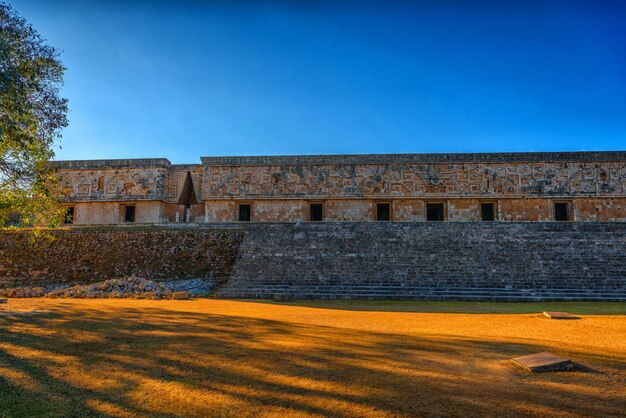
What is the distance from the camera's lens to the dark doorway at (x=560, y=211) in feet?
64.4

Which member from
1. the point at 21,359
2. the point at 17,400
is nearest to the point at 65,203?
the point at 21,359

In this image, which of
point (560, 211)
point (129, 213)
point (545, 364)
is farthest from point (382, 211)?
point (545, 364)

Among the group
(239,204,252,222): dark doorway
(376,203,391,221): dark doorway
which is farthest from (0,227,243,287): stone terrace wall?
(376,203,391,221): dark doorway

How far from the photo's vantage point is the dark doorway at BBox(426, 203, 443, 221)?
67.5 ft

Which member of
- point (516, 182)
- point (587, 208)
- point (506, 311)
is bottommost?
point (506, 311)

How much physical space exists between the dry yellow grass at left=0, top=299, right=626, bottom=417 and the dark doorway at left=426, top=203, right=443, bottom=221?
13.5m

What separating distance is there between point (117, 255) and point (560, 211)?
821 inches

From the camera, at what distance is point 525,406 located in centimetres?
324

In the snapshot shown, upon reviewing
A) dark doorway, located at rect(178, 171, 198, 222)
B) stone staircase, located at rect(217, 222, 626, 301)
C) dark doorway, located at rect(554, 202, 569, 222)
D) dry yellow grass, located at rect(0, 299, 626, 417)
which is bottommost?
dry yellow grass, located at rect(0, 299, 626, 417)

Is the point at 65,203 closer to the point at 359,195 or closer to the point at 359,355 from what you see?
the point at 359,195

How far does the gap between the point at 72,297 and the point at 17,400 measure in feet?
32.6

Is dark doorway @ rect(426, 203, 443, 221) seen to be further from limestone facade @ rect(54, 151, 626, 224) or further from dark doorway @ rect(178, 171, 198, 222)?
dark doorway @ rect(178, 171, 198, 222)

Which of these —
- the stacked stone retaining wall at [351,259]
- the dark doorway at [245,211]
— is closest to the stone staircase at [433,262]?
the stacked stone retaining wall at [351,259]

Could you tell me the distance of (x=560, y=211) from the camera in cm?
1978
